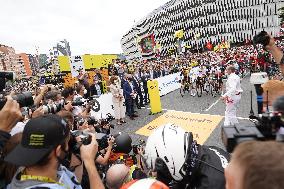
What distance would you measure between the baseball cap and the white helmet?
0.78 metres

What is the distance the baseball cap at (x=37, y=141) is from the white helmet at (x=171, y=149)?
2.54 feet

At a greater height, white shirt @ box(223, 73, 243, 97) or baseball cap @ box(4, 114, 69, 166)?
baseball cap @ box(4, 114, 69, 166)

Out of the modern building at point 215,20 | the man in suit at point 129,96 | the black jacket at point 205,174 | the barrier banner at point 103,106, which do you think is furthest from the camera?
the modern building at point 215,20

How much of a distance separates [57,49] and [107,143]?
2259 cm

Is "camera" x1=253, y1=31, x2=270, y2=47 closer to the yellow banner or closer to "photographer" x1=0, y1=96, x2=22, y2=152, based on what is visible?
"photographer" x1=0, y1=96, x2=22, y2=152

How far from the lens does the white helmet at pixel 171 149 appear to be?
235 centimetres

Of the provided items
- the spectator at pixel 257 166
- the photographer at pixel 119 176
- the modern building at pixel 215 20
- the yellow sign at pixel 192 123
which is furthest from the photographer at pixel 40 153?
the modern building at pixel 215 20

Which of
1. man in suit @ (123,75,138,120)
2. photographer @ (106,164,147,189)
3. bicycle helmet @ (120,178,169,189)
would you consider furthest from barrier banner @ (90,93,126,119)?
bicycle helmet @ (120,178,169,189)

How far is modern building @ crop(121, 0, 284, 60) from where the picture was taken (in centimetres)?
9931

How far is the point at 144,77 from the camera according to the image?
55.7 ft

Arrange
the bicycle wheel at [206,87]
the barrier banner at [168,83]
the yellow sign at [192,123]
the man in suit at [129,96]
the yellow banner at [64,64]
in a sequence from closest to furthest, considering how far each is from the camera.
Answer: the yellow sign at [192,123] < the man in suit at [129,96] < the bicycle wheel at [206,87] < the yellow banner at [64,64] < the barrier banner at [168,83]

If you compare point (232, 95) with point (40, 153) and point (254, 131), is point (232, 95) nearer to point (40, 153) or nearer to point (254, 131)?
point (40, 153)

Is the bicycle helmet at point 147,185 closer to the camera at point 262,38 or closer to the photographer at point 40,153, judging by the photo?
the photographer at point 40,153

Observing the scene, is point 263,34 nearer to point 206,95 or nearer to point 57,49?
point 206,95
